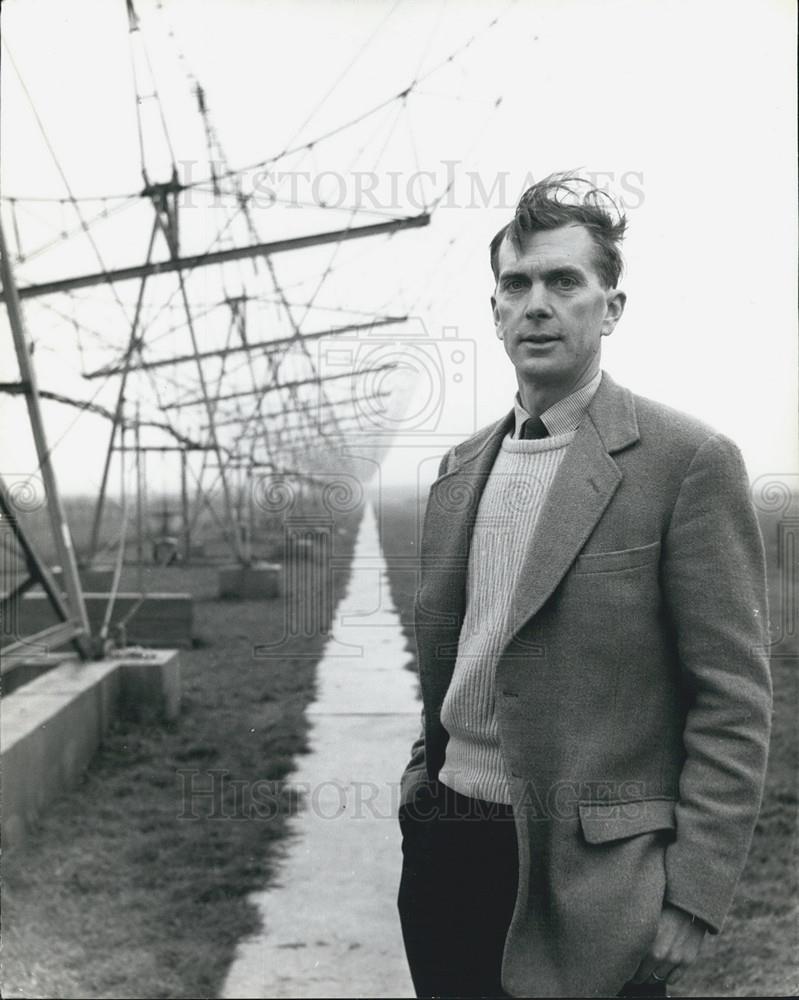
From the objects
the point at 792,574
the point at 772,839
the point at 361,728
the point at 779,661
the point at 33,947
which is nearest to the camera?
the point at 33,947

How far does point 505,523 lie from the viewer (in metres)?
1.64

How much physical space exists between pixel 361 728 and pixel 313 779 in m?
0.63

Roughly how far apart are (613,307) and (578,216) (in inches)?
6.2

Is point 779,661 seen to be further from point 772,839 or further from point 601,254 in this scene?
point 601,254

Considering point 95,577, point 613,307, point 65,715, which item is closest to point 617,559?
point 613,307

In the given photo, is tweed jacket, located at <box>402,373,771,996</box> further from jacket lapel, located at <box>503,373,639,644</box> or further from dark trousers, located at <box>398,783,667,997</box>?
dark trousers, located at <box>398,783,667,997</box>

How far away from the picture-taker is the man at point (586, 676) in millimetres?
1363

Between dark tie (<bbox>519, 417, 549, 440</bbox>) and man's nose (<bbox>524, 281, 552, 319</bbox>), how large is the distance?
0.21 metres

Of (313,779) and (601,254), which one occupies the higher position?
(601,254)

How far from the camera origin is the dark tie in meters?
1.66

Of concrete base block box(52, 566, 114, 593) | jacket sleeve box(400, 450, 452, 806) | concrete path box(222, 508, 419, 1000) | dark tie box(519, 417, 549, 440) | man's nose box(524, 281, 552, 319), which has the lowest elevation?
concrete path box(222, 508, 419, 1000)

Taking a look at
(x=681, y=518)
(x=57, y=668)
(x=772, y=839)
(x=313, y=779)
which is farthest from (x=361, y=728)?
(x=681, y=518)

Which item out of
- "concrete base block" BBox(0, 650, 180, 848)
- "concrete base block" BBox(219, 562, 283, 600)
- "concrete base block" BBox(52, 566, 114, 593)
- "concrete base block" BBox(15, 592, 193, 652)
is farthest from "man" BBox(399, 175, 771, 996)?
"concrete base block" BBox(219, 562, 283, 600)

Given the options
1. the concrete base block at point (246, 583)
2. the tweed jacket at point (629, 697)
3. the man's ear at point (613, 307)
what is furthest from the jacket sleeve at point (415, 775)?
the concrete base block at point (246, 583)
